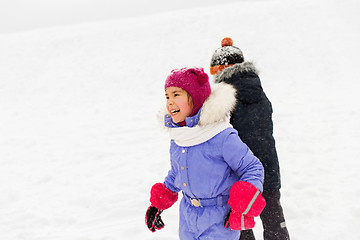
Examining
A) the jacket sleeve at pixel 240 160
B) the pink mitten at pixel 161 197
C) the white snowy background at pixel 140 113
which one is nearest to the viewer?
the jacket sleeve at pixel 240 160

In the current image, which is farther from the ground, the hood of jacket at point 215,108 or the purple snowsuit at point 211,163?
the hood of jacket at point 215,108

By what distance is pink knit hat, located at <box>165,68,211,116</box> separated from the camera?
1768 mm

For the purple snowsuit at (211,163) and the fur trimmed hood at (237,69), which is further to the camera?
the fur trimmed hood at (237,69)

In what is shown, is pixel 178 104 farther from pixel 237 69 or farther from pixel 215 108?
pixel 237 69

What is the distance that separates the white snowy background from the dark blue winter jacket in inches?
47.8

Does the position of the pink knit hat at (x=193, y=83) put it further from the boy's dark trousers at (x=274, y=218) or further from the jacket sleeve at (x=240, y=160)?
the boy's dark trousers at (x=274, y=218)

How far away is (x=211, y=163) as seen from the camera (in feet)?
5.81

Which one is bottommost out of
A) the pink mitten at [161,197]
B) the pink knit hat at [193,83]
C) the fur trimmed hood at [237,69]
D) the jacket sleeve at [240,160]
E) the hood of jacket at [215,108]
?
the pink mitten at [161,197]

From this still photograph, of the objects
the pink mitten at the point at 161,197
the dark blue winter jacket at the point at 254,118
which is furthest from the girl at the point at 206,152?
the dark blue winter jacket at the point at 254,118

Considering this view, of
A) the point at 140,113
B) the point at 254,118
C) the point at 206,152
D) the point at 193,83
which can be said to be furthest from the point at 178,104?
the point at 140,113

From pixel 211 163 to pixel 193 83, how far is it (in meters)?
0.47

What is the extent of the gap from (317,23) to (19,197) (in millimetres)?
13654

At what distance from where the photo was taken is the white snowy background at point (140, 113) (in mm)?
3846

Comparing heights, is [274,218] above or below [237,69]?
below
